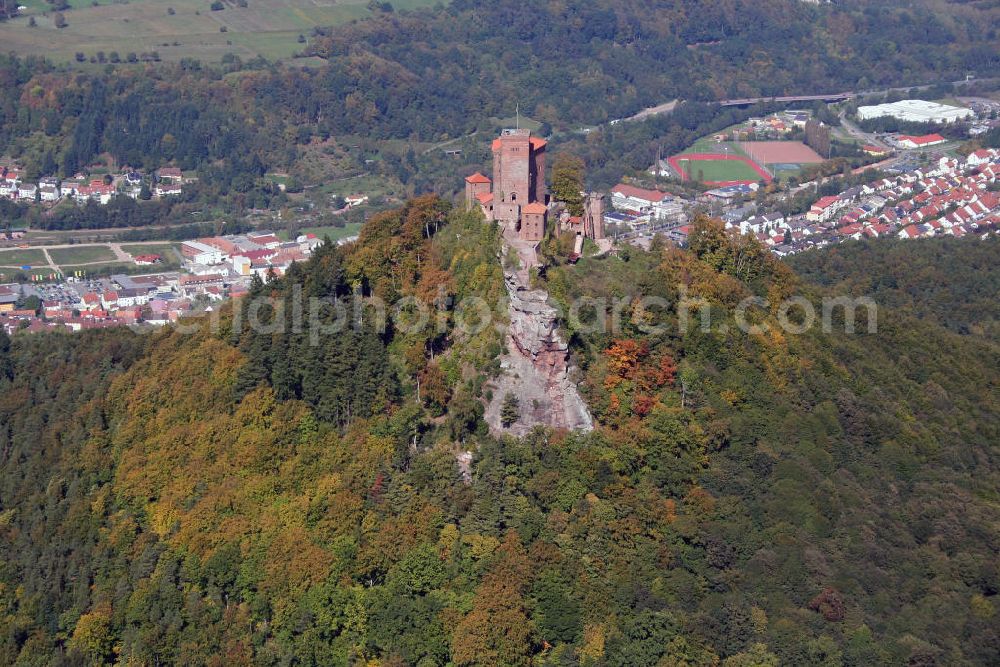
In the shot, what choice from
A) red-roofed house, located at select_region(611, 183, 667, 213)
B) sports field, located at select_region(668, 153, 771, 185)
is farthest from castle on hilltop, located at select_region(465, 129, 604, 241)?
sports field, located at select_region(668, 153, 771, 185)

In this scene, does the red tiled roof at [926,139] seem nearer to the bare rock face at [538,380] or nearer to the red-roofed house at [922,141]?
the red-roofed house at [922,141]

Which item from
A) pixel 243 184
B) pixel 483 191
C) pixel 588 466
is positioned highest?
pixel 483 191

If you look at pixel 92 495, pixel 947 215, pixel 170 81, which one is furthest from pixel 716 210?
pixel 92 495

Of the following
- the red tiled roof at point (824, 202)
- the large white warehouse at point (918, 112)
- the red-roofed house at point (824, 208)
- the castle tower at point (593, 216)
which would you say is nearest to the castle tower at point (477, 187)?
the castle tower at point (593, 216)

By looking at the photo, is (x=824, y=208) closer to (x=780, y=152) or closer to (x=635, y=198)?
(x=635, y=198)

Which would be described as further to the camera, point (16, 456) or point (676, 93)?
point (676, 93)

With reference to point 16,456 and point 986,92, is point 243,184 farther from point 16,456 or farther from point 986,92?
point 986,92
